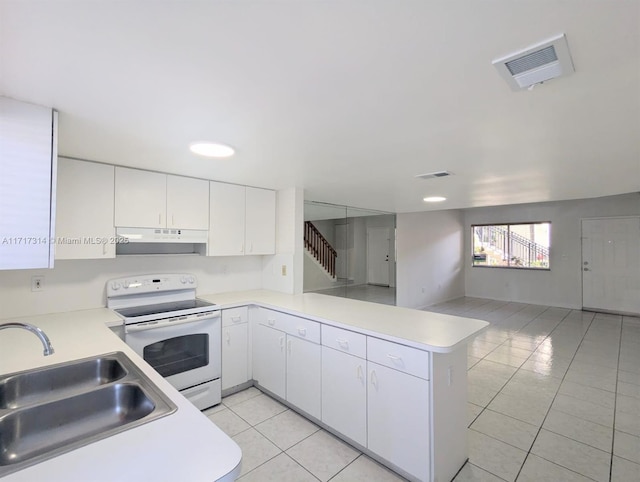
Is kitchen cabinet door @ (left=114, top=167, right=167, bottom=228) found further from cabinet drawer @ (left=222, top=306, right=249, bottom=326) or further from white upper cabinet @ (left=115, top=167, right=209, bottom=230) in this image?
cabinet drawer @ (left=222, top=306, right=249, bottom=326)

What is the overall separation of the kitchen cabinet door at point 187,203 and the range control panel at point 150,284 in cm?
56

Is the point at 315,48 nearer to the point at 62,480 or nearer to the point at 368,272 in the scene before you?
the point at 62,480

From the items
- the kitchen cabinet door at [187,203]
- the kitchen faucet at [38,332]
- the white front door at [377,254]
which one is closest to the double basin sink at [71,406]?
the kitchen faucet at [38,332]

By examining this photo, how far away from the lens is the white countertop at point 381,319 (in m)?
1.84

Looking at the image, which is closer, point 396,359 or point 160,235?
point 396,359

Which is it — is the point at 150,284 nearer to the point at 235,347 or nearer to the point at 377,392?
the point at 235,347

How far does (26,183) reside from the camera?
1.44 meters

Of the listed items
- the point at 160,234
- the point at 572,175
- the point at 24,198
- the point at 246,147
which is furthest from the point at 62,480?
the point at 572,175

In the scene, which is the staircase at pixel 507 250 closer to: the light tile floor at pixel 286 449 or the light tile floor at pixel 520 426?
the light tile floor at pixel 520 426

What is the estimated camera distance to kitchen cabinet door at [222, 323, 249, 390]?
2.96m

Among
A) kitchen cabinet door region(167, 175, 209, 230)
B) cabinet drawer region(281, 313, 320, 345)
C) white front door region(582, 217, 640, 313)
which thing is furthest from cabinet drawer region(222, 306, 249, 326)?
white front door region(582, 217, 640, 313)

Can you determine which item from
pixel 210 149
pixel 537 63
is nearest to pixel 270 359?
pixel 210 149

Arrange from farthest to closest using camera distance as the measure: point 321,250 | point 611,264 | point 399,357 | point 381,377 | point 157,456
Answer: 1. point 611,264
2. point 321,250
3. point 381,377
4. point 399,357
5. point 157,456

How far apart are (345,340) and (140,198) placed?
2139 millimetres
